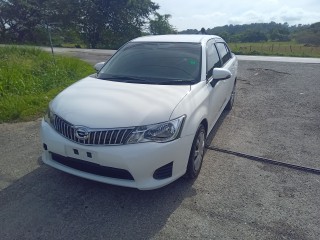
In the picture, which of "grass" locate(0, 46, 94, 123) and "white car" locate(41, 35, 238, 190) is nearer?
"white car" locate(41, 35, 238, 190)

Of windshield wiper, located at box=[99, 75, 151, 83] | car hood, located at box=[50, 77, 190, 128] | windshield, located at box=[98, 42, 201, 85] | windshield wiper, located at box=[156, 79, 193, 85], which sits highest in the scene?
windshield, located at box=[98, 42, 201, 85]

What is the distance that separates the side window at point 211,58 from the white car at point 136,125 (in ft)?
0.39

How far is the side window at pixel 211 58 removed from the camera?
3.76 metres

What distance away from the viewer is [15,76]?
682 centimetres

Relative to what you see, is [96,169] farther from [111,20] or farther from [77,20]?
[77,20]

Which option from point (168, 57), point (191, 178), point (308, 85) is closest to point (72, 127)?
point (191, 178)

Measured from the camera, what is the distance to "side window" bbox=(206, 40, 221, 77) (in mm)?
3760

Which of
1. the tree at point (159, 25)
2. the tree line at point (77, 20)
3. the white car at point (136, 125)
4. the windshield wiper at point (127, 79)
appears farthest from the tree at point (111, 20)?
the white car at point (136, 125)

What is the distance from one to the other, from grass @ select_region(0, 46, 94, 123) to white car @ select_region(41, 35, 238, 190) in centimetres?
239

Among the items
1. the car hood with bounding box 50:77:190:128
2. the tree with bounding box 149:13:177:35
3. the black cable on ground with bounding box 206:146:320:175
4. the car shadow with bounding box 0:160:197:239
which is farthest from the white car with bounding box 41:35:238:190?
the tree with bounding box 149:13:177:35

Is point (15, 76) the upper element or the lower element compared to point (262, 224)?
upper

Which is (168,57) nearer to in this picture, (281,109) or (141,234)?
(141,234)

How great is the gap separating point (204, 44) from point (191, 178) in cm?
200

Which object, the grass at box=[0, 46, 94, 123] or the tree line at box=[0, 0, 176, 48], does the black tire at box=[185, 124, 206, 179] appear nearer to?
the grass at box=[0, 46, 94, 123]
